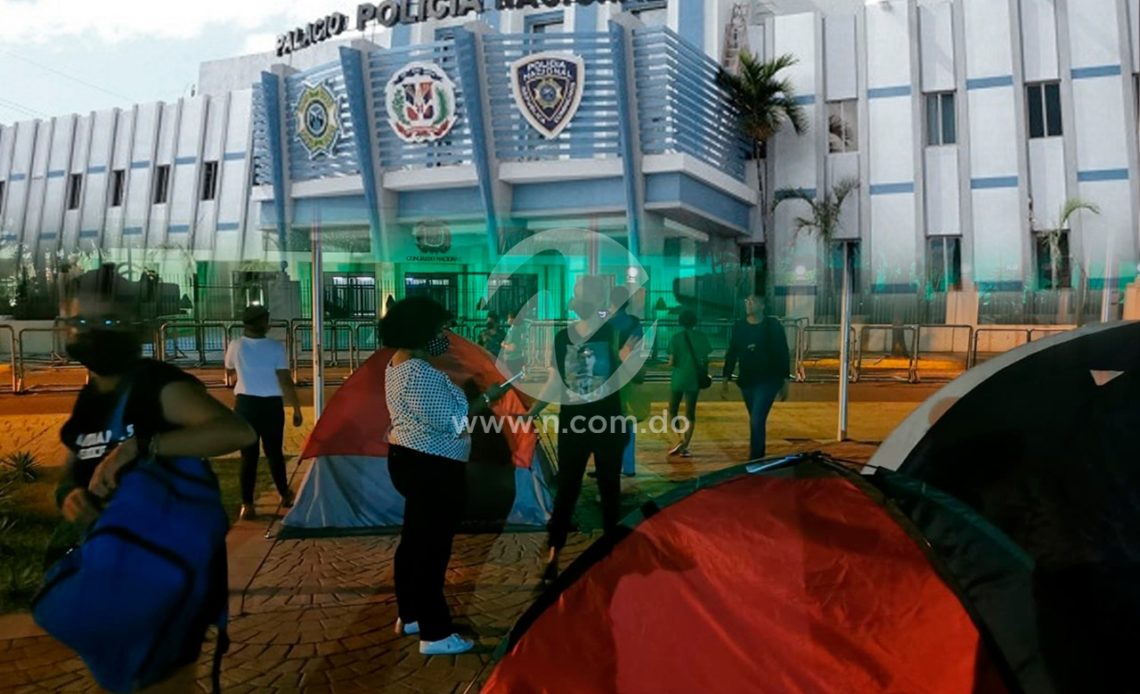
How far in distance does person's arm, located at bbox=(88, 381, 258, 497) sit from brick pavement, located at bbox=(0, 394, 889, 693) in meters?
1.18

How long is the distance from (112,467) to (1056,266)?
287 cm

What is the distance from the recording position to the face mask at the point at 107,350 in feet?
6.52

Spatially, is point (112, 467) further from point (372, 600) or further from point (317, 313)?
point (372, 600)

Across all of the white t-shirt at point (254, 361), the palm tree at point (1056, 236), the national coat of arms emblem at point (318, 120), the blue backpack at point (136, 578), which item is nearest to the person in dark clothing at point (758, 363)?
the palm tree at point (1056, 236)

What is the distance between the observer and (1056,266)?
273 centimetres

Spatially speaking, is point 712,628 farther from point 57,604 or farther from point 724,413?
point 724,413

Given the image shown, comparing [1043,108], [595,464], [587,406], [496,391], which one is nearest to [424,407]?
[496,391]

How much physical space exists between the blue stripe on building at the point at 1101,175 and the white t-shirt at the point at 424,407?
7.33ft

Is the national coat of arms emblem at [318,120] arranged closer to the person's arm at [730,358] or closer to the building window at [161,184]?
the building window at [161,184]

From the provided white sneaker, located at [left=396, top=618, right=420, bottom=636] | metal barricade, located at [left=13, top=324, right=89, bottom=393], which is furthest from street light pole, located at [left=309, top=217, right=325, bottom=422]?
white sneaker, located at [left=396, top=618, right=420, bottom=636]

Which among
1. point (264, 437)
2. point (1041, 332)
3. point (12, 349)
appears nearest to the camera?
point (12, 349)

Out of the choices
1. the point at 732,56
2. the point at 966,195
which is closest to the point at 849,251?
the point at 966,195

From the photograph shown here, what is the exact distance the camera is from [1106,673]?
1.96m

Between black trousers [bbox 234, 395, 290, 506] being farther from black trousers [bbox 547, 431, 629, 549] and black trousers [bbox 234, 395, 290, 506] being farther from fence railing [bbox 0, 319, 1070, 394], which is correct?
black trousers [bbox 547, 431, 629, 549]
